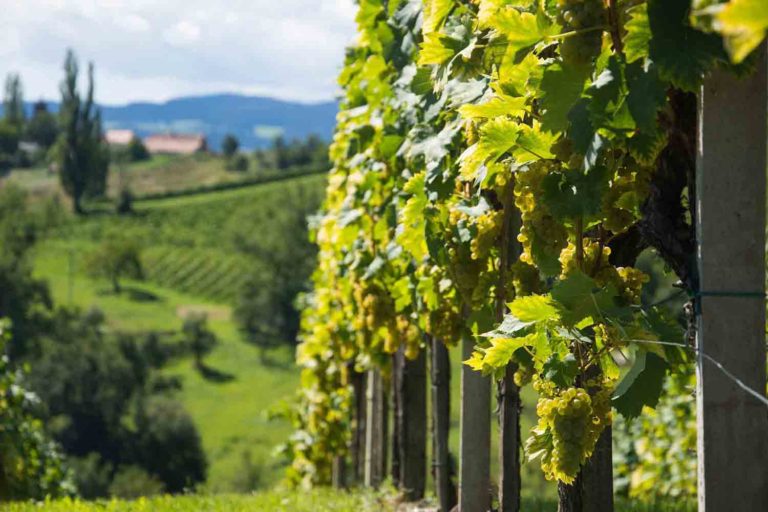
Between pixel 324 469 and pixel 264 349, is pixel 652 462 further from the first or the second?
pixel 264 349

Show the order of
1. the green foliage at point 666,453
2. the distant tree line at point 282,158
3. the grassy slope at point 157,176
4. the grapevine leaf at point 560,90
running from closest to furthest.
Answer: the grapevine leaf at point 560,90
the green foliage at point 666,453
the grassy slope at point 157,176
the distant tree line at point 282,158

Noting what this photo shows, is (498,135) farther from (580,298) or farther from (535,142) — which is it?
(580,298)

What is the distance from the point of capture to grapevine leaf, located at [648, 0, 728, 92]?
241 cm

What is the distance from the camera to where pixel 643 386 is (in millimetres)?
2996

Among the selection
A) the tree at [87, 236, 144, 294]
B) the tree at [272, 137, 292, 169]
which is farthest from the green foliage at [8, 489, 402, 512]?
the tree at [272, 137, 292, 169]

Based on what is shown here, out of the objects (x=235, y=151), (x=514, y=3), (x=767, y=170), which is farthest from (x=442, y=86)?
(x=235, y=151)

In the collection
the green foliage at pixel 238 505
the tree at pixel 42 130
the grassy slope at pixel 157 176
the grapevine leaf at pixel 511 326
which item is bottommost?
the green foliage at pixel 238 505

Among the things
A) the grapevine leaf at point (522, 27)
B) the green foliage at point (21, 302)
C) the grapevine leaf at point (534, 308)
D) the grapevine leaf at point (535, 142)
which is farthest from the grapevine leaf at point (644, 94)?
the green foliage at point (21, 302)

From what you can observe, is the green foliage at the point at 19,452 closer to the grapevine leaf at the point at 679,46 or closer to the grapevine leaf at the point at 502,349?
the grapevine leaf at the point at 502,349

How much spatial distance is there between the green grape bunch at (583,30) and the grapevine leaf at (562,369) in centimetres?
87

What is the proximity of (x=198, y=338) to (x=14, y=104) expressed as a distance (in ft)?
262

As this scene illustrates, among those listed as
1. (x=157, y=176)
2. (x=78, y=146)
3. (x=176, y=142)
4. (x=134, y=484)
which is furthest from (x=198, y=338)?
(x=176, y=142)

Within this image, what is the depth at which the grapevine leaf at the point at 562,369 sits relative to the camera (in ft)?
10.3

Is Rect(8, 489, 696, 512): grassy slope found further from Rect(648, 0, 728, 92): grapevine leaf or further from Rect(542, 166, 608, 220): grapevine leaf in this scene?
Rect(648, 0, 728, 92): grapevine leaf
